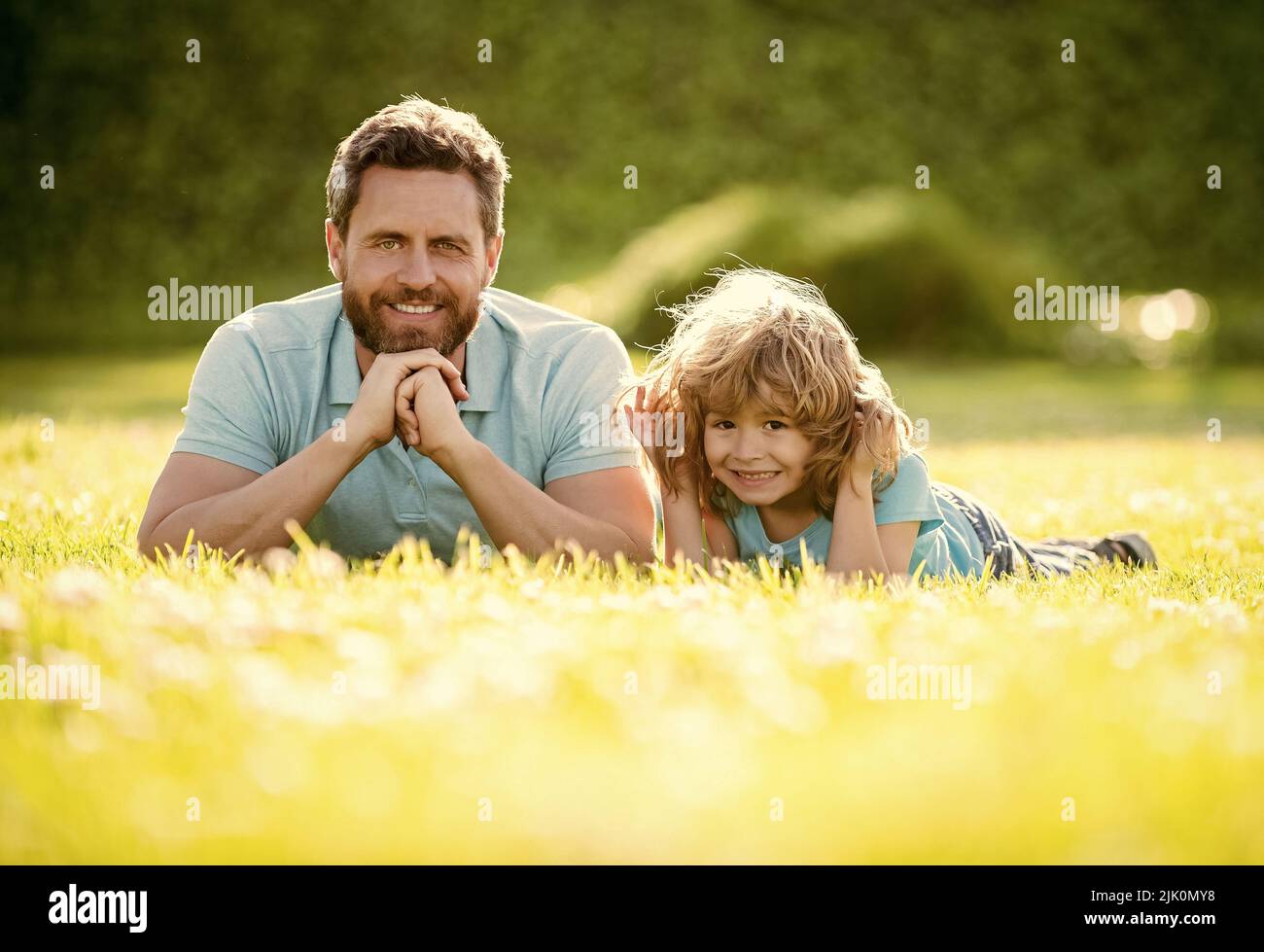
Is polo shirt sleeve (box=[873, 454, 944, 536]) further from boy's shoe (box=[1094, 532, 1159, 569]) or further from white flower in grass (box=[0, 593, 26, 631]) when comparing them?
white flower in grass (box=[0, 593, 26, 631])

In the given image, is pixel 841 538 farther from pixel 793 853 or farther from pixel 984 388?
pixel 984 388

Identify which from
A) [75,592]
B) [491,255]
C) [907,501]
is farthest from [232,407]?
[907,501]

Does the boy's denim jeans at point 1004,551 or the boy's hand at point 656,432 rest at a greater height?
the boy's hand at point 656,432

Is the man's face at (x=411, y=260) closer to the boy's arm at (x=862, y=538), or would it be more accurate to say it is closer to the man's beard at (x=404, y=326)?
the man's beard at (x=404, y=326)

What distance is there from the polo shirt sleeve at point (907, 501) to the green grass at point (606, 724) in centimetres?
73

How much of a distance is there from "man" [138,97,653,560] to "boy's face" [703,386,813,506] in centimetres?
27

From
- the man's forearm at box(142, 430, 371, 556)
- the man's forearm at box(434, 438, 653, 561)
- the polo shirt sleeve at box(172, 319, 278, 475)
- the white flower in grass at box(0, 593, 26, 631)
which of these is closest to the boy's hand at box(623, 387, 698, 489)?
the man's forearm at box(434, 438, 653, 561)

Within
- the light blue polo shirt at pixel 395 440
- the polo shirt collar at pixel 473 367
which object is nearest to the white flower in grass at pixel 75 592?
the light blue polo shirt at pixel 395 440

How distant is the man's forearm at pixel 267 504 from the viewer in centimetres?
356

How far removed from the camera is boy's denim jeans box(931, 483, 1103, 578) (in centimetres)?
445

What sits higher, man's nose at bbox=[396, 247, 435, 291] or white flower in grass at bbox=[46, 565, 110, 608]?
man's nose at bbox=[396, 247, 435, 291]

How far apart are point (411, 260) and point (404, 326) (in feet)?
0.69

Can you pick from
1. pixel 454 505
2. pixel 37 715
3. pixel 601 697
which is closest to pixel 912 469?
pixel 454 505

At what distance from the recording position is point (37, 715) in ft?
6.72
